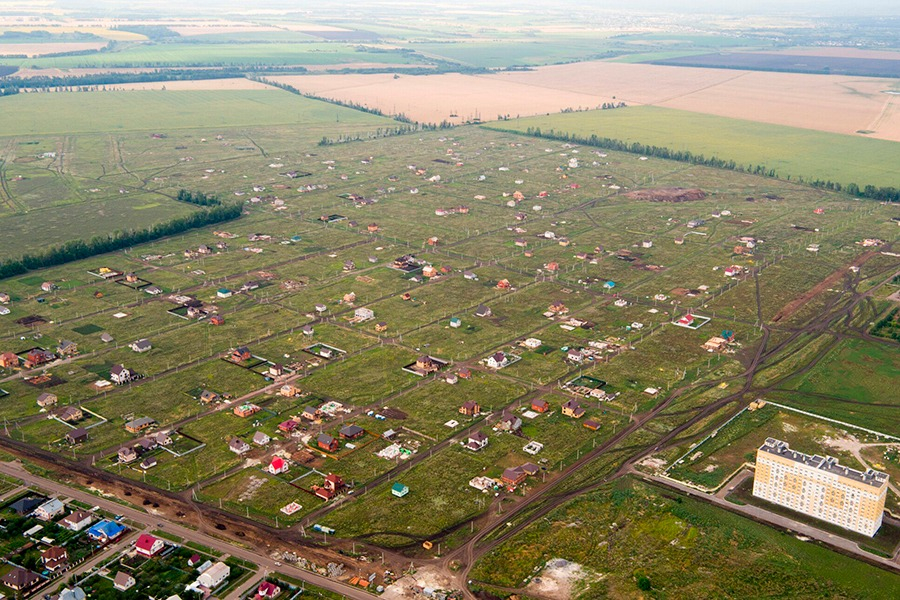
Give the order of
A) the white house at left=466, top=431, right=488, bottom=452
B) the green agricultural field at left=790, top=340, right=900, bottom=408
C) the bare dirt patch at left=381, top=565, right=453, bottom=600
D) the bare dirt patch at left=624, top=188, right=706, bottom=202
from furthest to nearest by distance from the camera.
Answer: the bare dirt patch at left=624, top=188, right=706, bottom=202 < the green agricultural field at left=790, top=340, right=900, bottom=408 < the white house at left=466, top=431, right=488, bottom=452 < the bare dirt patch at left=381, top=565, right=453, bottom=600

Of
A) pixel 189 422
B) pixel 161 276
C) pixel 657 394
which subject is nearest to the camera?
pixel 189 422

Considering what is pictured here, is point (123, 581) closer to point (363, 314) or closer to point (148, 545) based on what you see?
point (148, 545)

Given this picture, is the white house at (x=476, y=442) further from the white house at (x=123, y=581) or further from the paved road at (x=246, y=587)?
the white house at (x=123, y=581)

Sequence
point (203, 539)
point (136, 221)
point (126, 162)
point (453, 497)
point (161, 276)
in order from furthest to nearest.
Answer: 1. point (126, 162)
2. point (136, 221)
3. point (161, 276)
4. point (453, 497)
5. point (203, 539)

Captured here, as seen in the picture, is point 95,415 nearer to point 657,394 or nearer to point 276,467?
point 276,467

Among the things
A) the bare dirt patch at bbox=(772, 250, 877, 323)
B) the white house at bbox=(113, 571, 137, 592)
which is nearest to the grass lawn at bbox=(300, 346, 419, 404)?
the white house at bbox=(113, 571, 137, 592)

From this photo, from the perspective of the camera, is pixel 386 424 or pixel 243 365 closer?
pixel 386 424

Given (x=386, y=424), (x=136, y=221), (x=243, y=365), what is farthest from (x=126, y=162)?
A: (x=386, y=424)

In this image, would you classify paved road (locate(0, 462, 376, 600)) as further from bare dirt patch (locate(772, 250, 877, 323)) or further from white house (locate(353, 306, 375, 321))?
bare dirt patch (locate(772, 250, 877, 323))
